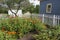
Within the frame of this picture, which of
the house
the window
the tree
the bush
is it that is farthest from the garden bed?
the tree

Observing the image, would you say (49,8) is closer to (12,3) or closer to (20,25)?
(20,25)

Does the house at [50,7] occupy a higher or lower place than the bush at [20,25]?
higher

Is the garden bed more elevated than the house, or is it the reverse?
the house

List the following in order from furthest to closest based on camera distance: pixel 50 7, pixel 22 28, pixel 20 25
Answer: pixel 50 7 < pixel 20 25 < pixel 22 28

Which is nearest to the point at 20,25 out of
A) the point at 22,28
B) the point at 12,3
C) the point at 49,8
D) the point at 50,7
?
the point at 22,28

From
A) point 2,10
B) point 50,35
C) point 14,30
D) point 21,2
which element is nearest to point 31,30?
point 14,30

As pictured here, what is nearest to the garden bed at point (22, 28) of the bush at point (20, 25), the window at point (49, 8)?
the bush at point (20, 25)

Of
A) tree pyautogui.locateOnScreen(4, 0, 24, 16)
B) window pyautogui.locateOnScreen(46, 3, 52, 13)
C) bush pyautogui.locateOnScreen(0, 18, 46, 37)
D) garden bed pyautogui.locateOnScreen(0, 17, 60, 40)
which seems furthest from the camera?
tree pyautogui.locateOnScreen(4, 0, 24, 16)

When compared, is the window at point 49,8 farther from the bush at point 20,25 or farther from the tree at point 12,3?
the tree at point 12,3

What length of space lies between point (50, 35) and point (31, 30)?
2.64 meters

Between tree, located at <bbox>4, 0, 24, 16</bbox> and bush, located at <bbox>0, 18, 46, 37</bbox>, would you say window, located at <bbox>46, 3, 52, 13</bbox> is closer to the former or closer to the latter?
bush, located at <bbox>0, 18, 46, 37</bbox>

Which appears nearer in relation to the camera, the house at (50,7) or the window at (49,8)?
the house at (50,7)

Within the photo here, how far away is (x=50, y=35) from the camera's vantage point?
8430 mm

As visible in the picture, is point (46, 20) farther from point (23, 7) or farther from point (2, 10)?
point (2, 10)
